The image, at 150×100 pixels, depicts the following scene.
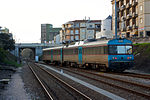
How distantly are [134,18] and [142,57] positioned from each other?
27.9 metres

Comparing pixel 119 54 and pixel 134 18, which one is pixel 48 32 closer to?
pixel 134 18

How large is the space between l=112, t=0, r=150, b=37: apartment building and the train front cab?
2921 centimetres

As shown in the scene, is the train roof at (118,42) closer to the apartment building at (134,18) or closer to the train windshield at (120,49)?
the train windshield at (120,49)

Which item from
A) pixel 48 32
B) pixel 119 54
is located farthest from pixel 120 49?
pixel 48 32

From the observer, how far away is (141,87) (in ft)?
41.5

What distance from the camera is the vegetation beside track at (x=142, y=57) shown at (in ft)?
83.8

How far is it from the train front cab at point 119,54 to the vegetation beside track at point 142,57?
125 inches

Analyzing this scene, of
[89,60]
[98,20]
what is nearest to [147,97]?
[89,60]

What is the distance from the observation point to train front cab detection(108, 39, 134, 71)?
21.4 metres

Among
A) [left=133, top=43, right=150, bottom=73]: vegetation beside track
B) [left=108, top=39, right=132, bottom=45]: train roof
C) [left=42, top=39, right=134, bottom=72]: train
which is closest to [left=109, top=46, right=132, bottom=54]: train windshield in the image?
[left=42, top=39, right=134, bottom=72]: train

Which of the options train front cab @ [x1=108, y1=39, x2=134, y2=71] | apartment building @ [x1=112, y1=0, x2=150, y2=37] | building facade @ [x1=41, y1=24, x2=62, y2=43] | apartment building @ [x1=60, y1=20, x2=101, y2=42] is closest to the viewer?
train front cab @ [x1=108, y1=39, x2=134, y2=71]

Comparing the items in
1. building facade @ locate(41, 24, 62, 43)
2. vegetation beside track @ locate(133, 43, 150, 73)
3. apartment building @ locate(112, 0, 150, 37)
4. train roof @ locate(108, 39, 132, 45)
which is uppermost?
building facade @ locate(41, 24, 62, 43)

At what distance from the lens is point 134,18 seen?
54.5 metres

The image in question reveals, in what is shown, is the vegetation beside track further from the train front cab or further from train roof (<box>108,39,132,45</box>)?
train roof (<box>108,39,132,45</box>)
